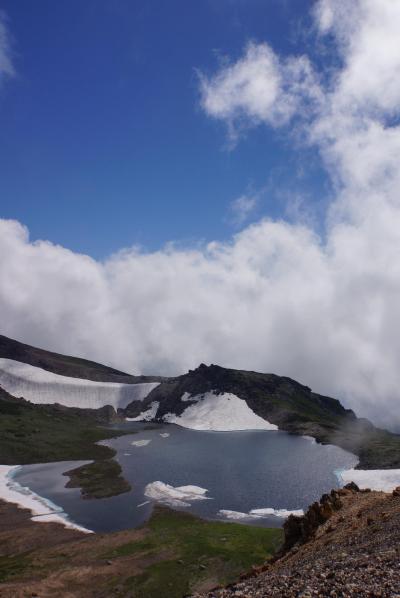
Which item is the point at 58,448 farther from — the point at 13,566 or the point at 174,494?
the point at 13,566

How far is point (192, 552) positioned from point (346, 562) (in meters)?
43.7

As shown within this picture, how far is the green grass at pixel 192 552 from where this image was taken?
166 ft

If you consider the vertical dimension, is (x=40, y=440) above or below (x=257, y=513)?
above

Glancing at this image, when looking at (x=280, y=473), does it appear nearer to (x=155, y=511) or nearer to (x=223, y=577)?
(x=155, y=511)

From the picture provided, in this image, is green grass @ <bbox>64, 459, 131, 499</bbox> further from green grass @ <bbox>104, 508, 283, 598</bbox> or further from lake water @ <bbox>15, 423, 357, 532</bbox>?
green grass @ <bbox>104, 508, 283, 598</bbox>

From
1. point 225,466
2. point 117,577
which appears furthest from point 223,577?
point 225,466

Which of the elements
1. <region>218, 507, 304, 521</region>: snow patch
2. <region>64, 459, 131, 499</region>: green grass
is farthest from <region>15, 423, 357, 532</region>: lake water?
<region>64, 459, 131, 499</region>: green grass

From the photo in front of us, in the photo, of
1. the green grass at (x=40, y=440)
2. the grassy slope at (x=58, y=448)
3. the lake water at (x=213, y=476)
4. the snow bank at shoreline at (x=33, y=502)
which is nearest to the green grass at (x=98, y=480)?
the grassy slope at (x=58, y=448)

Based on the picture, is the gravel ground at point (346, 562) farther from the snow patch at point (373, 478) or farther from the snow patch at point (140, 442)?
the snow patch at point (140, 442)

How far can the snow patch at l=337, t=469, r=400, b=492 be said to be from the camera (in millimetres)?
102812

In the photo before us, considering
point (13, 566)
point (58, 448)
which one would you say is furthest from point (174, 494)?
point (58, 448)

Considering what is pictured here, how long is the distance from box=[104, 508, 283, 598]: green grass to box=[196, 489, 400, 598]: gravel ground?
74.4 ft

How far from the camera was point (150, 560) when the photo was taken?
57906mm

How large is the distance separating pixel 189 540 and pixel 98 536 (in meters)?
14.3
